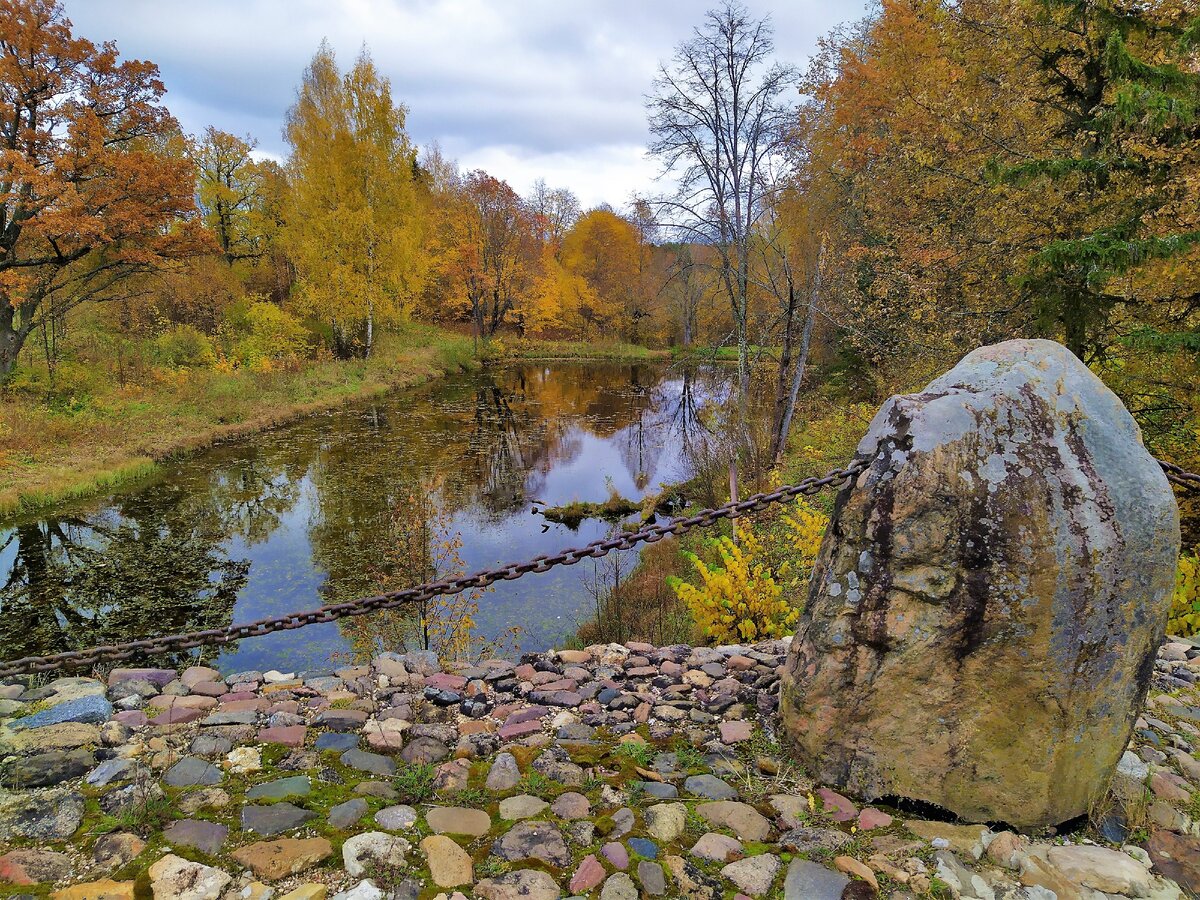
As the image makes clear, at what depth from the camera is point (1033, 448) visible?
2.47 meters

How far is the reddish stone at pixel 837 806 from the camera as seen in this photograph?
2.49 meters

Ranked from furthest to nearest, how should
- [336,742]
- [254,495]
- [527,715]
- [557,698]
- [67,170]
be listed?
1. [67,170]
2. [254,495]
3. [557,698]
4. [527,715]
5. [336,742]

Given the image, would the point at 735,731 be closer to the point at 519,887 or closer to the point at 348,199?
the point at 519,887

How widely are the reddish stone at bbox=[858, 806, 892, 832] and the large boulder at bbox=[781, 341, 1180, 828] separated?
85 millimetres

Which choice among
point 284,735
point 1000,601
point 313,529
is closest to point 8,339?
point 313,529

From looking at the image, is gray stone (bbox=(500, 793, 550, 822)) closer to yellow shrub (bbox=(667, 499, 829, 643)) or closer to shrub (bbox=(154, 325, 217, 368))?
yellow shrub (bbox=(667, 499, 829, 643))

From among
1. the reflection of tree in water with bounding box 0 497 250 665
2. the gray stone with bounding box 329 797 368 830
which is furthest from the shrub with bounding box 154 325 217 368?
the gray stone with bounding box 329 797 368 830

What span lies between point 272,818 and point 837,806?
7.37 ft

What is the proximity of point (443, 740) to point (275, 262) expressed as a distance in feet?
132

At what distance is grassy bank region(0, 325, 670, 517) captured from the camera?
41.5ft

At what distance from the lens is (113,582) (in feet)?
29.6

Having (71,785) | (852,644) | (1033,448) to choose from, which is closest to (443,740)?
(71,785)

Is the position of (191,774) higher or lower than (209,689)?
higher

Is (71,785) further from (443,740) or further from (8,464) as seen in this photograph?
(8,464)
